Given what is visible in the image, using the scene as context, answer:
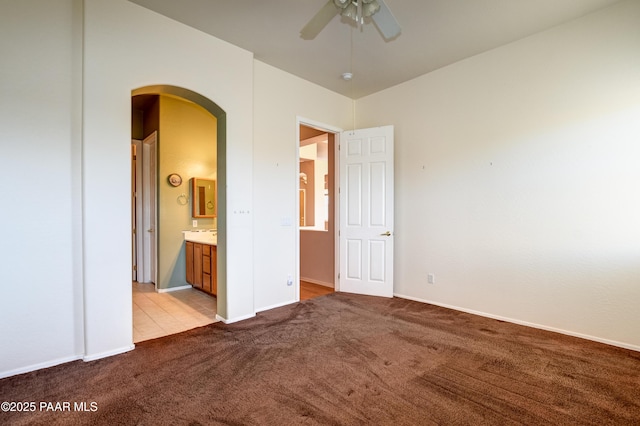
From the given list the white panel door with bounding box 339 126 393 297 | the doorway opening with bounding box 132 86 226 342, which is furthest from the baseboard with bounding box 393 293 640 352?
the doorway opening with bounding box 132 86 226 342

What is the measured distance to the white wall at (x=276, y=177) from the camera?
3756 mm

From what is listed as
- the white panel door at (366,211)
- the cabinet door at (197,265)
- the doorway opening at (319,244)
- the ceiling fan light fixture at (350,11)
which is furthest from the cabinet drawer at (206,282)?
the ceiling fan light fixture at (350,11)

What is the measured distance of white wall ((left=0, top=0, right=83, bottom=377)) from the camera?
2.27m

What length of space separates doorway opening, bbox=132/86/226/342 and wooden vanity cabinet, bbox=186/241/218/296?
34mm

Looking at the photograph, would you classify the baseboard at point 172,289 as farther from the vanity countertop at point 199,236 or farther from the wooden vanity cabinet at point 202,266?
the vanity countertop at point 199,236

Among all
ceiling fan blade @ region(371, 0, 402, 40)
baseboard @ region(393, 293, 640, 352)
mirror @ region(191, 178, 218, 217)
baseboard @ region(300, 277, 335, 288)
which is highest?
ceiling fan blade @ region(371, 0, 402, 40)

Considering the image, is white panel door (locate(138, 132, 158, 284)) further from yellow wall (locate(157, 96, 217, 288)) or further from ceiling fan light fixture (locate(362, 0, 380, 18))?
ceiling fan light fixture (locate(362, 0, 380, 18))

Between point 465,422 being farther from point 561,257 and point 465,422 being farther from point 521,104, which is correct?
point 521,104

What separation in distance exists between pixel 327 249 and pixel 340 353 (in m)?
2.64

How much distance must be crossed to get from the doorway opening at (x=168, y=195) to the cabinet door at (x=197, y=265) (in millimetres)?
98

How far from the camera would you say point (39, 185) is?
7.80 feet

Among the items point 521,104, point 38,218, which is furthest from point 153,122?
point 521,104

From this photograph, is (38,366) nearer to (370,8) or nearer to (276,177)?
(276,177)

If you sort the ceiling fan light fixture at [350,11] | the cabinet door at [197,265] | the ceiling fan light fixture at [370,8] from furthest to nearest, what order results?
the cabinet door at [197,265] → the ceiling fan light fixture at [350,11] → the ceiling fan light fixture at [370,8]
